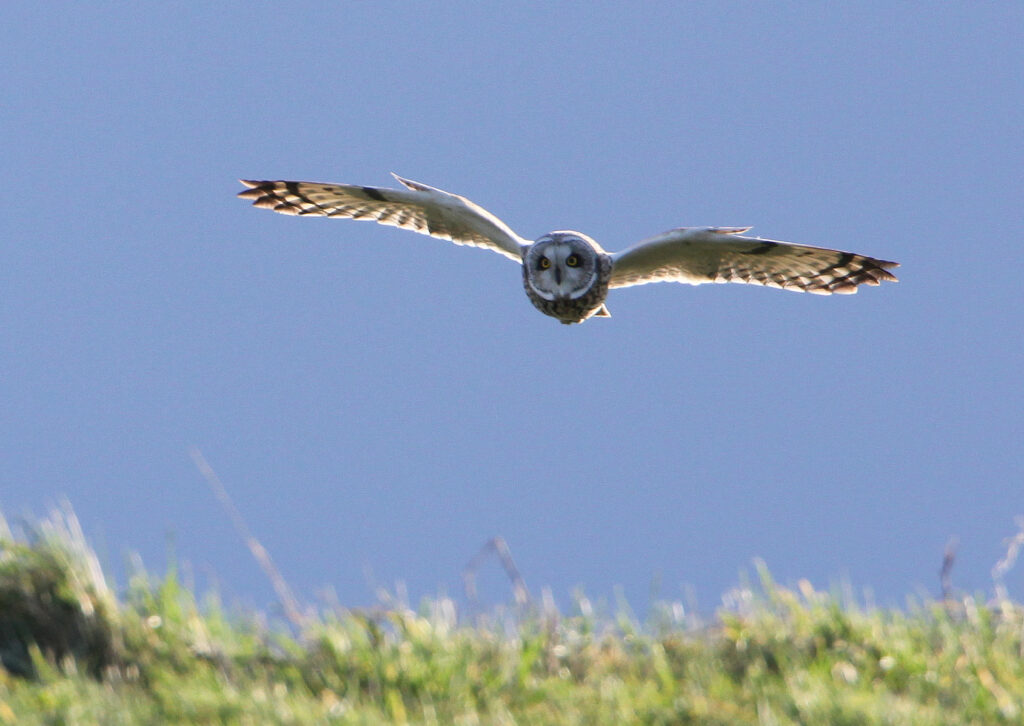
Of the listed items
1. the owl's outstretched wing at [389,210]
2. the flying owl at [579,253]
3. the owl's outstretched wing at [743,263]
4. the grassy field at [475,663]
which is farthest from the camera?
the owl's outstretched wing at [389,210]

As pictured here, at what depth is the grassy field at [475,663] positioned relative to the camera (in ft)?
10.0

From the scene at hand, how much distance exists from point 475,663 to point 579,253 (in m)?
4.24

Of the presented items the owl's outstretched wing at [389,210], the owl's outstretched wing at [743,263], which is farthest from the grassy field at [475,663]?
the owl's outstretched wing at [389,210]

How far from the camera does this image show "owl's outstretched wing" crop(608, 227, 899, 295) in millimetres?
6742

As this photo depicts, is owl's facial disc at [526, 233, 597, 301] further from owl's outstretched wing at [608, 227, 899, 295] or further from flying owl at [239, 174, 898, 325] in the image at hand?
owl's outstretched wing at [608, 227, 899, 295]

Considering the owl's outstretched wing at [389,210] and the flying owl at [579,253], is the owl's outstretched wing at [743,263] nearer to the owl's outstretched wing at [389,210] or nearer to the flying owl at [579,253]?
the flying owl at [579,253]

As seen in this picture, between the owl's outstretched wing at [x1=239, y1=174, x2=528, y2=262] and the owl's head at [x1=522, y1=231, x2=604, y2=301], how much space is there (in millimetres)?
228

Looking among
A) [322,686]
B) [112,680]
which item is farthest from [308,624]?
[112,680]

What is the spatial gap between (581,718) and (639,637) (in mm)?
681

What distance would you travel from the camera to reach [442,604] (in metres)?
3.64

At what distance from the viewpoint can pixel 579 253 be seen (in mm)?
7277

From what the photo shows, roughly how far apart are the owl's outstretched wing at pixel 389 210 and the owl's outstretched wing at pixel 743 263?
801 mm

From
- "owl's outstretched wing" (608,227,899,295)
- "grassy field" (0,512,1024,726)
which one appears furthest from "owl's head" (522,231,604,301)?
"grassy field" (0,512,1024,726)

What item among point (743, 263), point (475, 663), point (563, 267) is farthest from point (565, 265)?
point (475, 663)
